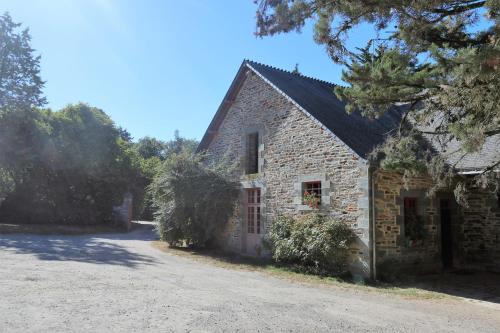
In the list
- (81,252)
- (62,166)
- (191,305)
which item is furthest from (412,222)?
(62,166)

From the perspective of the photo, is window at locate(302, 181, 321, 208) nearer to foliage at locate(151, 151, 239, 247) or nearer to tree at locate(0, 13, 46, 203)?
foliage at locate(151, 151, 239, 247)

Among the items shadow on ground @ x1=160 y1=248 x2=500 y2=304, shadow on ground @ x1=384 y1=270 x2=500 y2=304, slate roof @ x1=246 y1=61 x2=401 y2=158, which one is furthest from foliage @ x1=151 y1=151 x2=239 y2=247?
shadow on ground @ x1=384 y1=270 x2=500 y2=304

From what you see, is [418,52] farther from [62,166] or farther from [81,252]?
[62,166]

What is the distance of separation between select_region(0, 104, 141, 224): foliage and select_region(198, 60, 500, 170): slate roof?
8598mm

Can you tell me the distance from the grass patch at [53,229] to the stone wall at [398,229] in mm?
14142

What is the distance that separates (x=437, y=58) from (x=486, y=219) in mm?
7792

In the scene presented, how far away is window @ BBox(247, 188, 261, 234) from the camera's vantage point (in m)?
13.2

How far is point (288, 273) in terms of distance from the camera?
32.8 feet

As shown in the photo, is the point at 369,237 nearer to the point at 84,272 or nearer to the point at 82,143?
the point at 84,272

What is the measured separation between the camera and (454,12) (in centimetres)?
564

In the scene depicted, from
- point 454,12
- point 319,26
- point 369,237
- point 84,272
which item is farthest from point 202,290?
point 454,12

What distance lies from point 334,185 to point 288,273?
242cm

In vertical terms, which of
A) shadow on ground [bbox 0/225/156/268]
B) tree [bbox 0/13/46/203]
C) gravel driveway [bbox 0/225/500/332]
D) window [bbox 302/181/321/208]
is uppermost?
tree [bbox 0/13/46/203]

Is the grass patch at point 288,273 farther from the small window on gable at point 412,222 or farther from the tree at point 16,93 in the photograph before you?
the tree at point 16,93
